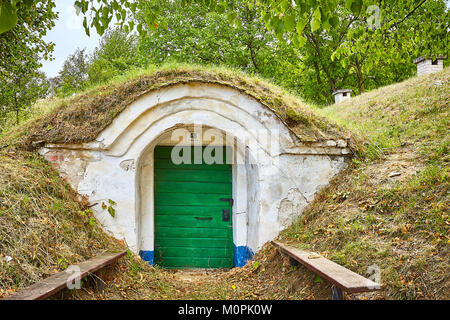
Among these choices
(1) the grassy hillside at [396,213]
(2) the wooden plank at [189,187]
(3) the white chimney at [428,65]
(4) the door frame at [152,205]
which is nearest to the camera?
(1) the grassy hillside at [396,213]

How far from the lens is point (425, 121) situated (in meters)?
6.65

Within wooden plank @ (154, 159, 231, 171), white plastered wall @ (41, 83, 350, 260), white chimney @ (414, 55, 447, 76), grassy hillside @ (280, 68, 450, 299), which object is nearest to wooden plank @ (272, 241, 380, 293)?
grassy hillside @ (280, 68, 450, 299)

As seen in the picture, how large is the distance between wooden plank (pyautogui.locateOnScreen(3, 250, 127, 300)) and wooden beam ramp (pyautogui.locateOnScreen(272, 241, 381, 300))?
2322 mm

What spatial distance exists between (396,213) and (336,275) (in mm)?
1473

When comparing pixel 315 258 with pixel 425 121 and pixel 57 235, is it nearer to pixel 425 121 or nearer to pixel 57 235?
pixel 57 235

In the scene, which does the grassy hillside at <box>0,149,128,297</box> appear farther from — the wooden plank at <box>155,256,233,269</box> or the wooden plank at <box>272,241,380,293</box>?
the wooden plank at <box>272,241,380,293</box>

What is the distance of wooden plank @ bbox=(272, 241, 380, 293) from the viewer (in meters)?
2.92

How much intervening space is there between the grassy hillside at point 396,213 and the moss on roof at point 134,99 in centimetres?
91

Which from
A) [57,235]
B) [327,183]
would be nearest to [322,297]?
[327,183]

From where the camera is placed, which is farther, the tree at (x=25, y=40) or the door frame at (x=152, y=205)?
the tree at (x=25, y=40)

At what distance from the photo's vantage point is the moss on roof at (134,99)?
559 cm

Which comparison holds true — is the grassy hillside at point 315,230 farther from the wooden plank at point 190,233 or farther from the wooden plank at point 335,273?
the wooden plank at point 190,233

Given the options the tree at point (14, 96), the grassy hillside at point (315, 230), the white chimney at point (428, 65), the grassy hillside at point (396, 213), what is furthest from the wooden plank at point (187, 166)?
the white chimney at point (428, 65)

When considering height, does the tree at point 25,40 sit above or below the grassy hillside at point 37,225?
above
